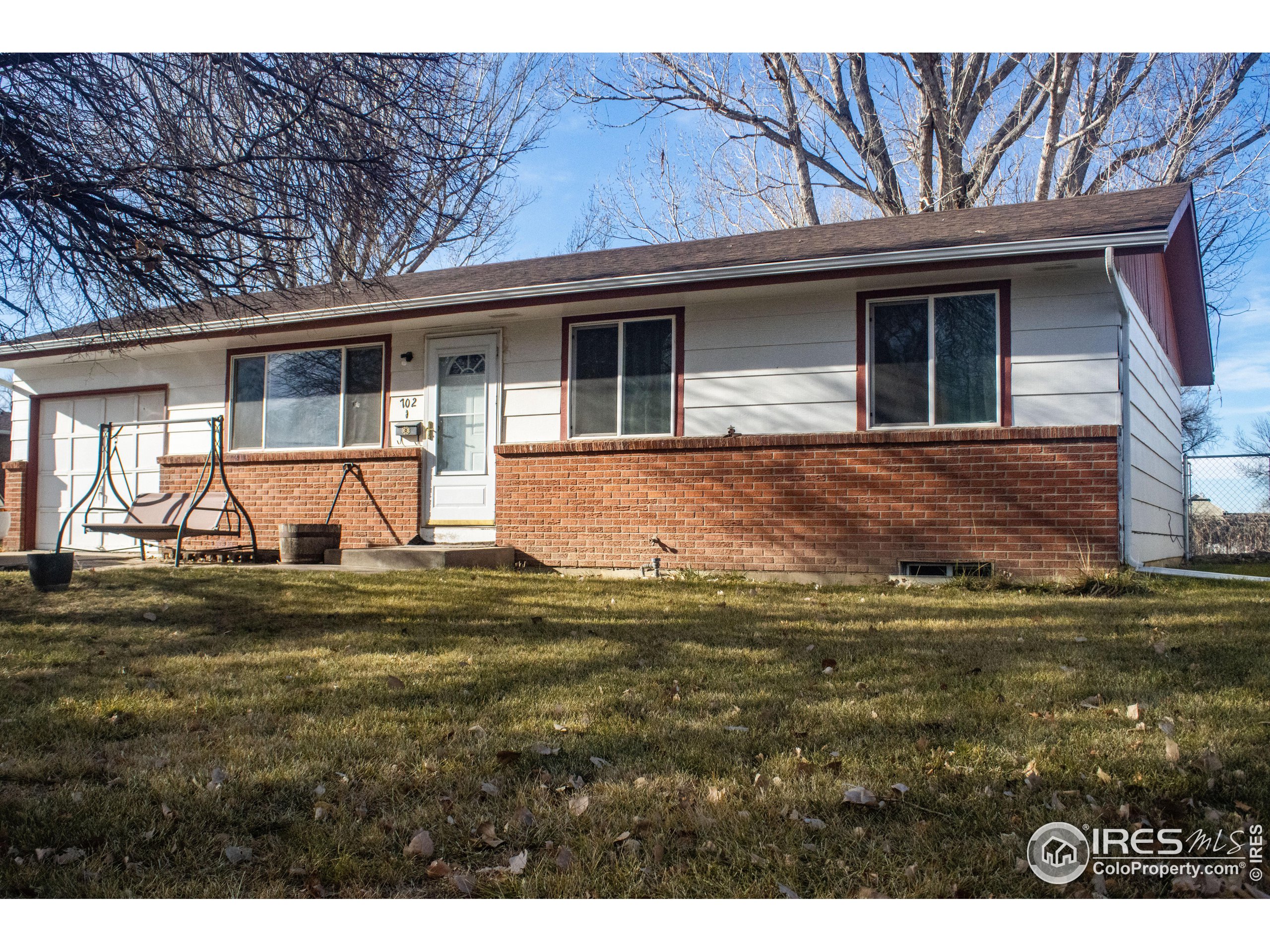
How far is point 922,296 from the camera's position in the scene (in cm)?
894

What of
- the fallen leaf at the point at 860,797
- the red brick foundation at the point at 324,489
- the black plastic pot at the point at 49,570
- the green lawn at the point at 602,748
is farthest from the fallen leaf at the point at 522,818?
the red brick foundation at the point at 324,489

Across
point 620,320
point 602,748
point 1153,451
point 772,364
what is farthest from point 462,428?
point 1153,451

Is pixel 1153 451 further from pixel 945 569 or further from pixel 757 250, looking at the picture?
pixel 757 250

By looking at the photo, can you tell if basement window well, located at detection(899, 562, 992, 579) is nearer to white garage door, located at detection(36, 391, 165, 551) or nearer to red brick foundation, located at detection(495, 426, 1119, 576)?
red brick foundation, located at detection(495, 426, 1119, 576)

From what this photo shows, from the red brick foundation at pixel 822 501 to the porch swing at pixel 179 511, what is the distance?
313cm

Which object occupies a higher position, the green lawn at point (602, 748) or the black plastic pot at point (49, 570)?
the black plastic pot at point (49, 570)

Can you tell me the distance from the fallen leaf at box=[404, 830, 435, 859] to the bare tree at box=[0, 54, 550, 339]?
4.59 meters

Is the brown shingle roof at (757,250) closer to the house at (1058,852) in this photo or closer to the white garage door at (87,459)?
the white garage door at (87,459)

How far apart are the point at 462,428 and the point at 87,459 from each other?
6.71 metres

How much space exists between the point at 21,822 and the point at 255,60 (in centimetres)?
488

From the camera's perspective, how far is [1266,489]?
594 inches

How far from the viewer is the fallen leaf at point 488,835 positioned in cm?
254

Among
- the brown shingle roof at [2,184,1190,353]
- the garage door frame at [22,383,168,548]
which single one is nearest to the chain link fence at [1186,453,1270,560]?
the brown shingle roof at [2,184,1190,353]
